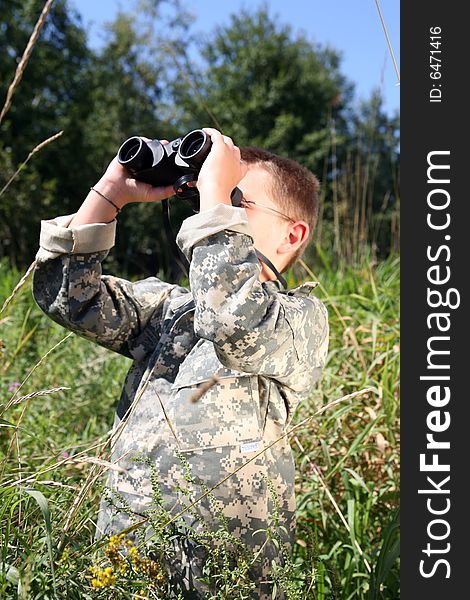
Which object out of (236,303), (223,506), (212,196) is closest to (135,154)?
(212,196)

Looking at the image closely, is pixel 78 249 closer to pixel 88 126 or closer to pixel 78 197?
pixel 78 197

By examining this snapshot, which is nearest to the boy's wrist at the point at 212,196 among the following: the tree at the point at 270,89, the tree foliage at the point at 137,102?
the tree foliage at the point at 137,102

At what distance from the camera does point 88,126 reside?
65.9 ft

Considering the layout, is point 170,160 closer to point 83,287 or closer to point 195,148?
point 195,148

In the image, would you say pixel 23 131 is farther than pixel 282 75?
No

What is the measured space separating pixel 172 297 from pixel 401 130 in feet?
2.29

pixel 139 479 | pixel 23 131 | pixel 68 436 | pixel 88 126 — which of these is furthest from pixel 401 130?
pixel 88 126

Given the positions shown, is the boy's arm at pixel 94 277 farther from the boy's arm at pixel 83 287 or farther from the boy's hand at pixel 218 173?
the boy's hand at pixel 218 173

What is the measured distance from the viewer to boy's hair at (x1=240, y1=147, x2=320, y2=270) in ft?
5.92

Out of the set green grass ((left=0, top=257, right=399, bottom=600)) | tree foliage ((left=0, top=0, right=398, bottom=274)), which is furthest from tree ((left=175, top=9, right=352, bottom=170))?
green grass ((left=0, top=257, right=399, bottom=600))

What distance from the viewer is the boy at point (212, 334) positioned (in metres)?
1.39

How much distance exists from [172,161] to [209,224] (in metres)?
0.31

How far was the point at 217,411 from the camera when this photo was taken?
152 centimetres

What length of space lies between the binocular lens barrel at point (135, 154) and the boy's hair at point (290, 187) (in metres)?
0.29
